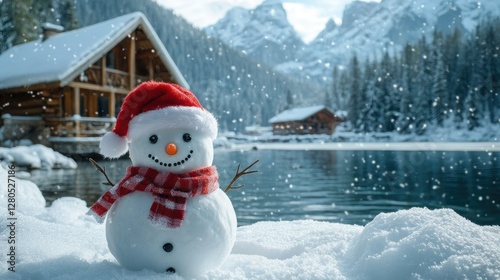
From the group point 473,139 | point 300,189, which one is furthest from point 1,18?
point 473,139

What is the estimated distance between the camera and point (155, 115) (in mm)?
2023

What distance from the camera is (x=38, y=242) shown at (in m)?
2.25

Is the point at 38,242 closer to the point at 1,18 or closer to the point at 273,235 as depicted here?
the point at 273,235

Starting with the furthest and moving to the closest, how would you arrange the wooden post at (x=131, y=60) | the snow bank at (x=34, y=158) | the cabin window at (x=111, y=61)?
the cabin window at (x=111, y=61), the wooden post at (x=131, y=60), the snow bank at (x=34, y=158)

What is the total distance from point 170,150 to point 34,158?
32.9ft

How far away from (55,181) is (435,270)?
792cm

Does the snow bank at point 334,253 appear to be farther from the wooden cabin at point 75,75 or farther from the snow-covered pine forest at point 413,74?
the snow-covered pine forest at point 413,74

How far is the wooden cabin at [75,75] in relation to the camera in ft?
40.9

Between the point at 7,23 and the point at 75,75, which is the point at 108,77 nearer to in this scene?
the point at 75,75

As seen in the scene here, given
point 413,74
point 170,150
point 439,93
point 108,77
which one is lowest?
point 170,150

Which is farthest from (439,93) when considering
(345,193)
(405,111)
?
(345,193)

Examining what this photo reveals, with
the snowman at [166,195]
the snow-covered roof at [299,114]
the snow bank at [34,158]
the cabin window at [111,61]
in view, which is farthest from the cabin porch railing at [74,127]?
the snow-covered roof at [299,114]

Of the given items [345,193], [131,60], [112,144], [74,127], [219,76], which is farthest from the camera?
[219,76]

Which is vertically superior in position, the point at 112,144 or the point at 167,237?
the point at 112,144
